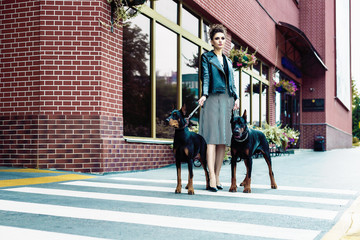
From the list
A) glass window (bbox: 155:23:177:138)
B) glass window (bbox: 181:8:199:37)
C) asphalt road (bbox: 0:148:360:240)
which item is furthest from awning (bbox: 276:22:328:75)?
asphalt road (bbox: 0:148:360:240)

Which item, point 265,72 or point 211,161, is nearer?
point 211,161

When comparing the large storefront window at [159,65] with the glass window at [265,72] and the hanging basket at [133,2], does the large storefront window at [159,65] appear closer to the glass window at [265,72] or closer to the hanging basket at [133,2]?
the hanging basket at [133,2]

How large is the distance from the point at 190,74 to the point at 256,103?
7409mm

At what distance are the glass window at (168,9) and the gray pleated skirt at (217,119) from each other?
197 inches

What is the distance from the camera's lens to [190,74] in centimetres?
1216

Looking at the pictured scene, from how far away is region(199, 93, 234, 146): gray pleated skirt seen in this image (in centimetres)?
602

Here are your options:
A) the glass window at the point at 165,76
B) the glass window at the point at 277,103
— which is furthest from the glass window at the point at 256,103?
the glass window at the point at 165,76

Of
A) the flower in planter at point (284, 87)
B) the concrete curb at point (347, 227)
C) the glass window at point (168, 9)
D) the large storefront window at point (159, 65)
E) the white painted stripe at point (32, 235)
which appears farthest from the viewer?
the flower in planter at point (284, 87)

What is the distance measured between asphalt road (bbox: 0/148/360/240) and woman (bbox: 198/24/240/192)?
1.69 ft

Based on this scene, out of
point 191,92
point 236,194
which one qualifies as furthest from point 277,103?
point 236,194

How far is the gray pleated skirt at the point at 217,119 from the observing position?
602cm

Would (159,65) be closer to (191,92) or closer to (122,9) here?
(191,92)

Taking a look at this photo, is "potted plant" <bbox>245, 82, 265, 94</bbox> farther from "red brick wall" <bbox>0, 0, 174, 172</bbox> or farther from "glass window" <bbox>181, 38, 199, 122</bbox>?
"red brick wall" <bbox>0, 0, 174, 172</bbox>

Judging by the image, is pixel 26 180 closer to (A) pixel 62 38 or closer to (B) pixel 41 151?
(B) pixel 41 151
